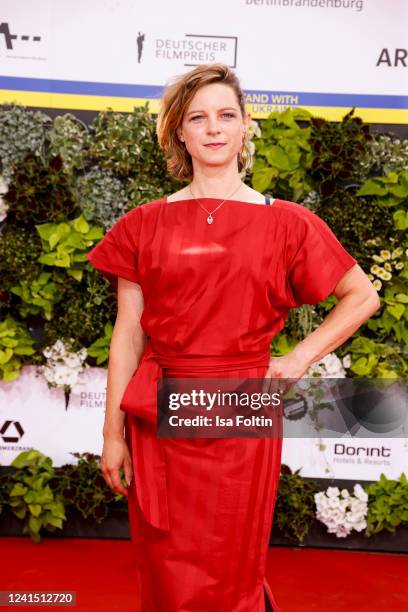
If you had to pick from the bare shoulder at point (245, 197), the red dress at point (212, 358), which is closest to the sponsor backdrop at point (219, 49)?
the bare shoulder at point (245, 197)

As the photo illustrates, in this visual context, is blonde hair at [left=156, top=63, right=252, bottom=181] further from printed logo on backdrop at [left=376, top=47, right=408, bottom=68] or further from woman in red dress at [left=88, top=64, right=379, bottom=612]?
printed logo on backdrop at [left=376, top=47, right=408, bottom=68]

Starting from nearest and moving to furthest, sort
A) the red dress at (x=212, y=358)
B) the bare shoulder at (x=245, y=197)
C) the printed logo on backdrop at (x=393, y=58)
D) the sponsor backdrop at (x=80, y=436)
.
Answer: the red dress at (x=212, y=358), the bare shoulder at (x=245, y=197), the printed logo on backdrop at (x=393, y=58), the sponsor backdrop at (x=80, y=436)

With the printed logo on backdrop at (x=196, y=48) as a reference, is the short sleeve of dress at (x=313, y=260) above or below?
below

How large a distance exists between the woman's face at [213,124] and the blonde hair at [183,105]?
0.02 metres

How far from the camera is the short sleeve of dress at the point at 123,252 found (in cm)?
190

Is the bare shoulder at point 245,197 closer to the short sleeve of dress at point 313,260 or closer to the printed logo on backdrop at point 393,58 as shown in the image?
the short sleeve of dress at point 313,260

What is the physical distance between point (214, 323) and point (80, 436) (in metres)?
2.08

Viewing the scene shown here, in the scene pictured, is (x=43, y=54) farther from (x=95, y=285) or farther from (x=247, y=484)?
(x=247, y=484)

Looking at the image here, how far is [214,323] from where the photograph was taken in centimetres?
176

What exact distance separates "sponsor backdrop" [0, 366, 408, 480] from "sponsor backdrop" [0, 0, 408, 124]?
149 centimetres

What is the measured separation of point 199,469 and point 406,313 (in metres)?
1.92

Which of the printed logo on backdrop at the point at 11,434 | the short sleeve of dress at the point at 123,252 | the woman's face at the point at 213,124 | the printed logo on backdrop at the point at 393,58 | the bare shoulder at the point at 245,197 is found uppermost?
the printed logo on backdrop at the point at 393,58

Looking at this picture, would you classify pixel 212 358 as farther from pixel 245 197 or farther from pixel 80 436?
pixel 80 436

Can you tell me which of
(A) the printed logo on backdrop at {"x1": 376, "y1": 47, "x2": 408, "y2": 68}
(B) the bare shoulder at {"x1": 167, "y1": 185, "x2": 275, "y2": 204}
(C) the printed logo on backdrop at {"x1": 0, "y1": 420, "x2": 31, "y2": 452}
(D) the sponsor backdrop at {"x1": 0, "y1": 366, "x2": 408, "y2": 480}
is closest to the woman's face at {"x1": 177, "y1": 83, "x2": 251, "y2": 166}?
(B) the bare shoulder at {"x1": 167, "y1": 185, "x2": 275, "y2": 204}
